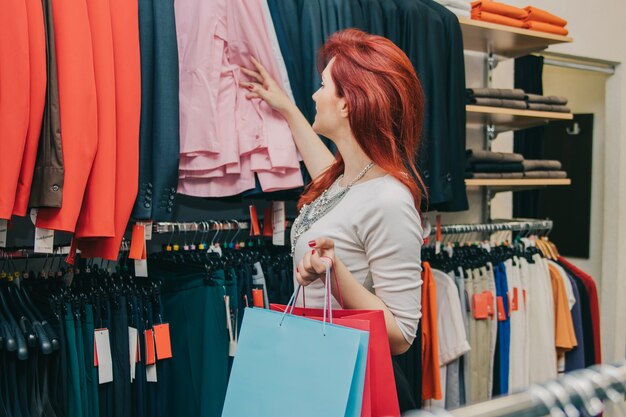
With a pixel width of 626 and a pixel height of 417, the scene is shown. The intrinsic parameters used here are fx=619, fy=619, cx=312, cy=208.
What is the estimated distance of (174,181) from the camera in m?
1.89

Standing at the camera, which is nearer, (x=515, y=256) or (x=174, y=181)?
(x=174, y=181)

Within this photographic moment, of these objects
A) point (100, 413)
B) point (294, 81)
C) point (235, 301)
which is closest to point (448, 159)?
point (294, 81)

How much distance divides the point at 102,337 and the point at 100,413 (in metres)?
0.22

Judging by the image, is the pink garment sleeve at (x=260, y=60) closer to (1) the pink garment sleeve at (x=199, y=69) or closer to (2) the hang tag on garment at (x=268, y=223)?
(1) the pink garment sleeve at (x=199, y=69)

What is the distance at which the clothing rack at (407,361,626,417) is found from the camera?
27.2 inches

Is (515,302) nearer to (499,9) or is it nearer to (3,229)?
(499,9)

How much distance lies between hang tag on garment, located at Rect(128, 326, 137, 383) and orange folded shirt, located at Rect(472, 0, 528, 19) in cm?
219

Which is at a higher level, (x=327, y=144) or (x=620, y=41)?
(x=620, y=41)

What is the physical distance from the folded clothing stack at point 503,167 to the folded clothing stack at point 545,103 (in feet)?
0.90

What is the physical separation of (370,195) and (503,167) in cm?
184

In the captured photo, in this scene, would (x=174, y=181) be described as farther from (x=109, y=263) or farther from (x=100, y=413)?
(x=100, y=413)

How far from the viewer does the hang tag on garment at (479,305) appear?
2.69 metres

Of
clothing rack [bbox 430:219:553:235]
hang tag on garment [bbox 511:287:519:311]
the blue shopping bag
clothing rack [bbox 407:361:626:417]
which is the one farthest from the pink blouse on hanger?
clothing rack [bbox 407:361:626:417]

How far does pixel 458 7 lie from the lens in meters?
2.90
